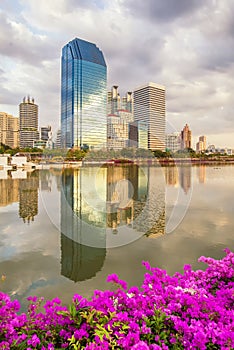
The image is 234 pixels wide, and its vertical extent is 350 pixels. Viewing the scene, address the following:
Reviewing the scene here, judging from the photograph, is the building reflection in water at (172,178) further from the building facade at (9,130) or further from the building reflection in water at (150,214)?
the building facade at (9,130)

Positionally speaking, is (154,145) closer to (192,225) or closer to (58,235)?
(192,225)

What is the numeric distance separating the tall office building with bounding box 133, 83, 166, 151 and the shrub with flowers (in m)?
6.16

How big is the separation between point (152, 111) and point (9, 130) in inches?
5687

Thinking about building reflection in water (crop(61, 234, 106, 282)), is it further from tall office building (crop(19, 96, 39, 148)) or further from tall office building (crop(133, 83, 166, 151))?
tall office building (crop(19, 96, 39, 148))

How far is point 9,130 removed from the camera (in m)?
141

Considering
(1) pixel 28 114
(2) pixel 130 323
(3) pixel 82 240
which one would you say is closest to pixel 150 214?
(3) pixel 82 240

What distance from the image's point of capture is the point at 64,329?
1976 millimetres

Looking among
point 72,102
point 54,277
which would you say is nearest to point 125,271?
point 54,277

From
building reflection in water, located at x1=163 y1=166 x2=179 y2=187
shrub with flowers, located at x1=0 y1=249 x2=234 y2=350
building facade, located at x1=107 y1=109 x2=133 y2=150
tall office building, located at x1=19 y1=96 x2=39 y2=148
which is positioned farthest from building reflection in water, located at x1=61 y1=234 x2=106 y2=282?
tall office building, located at x1=19 y1=96 x2=39 y2=148

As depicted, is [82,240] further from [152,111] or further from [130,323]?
[130,323]

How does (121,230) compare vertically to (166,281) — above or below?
below

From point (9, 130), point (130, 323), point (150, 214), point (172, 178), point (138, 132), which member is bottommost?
point (150, 214)

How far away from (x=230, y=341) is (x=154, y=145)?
25.5 ft

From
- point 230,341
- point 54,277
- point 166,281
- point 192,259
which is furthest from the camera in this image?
point 192,259
